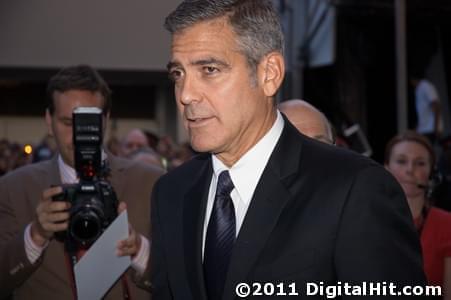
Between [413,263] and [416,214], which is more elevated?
[413,263]

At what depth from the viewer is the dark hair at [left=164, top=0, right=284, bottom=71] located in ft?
7.36

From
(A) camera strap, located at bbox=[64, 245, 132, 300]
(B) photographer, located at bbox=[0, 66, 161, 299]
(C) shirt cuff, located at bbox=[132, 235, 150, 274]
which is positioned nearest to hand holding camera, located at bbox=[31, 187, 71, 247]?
(B) photographer, located at bbox=[0, 66, 161, 299]

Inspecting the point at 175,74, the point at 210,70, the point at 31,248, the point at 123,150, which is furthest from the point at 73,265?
the point at 123,150

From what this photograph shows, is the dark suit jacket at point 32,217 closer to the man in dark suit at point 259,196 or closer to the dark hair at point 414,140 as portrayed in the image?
the man in dark suit at point 259,196

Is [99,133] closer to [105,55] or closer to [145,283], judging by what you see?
[145,283]

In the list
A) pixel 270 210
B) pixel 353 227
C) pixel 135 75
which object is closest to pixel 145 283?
pixel 270 210

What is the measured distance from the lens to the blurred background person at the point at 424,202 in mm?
3723

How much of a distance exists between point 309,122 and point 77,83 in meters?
1.14

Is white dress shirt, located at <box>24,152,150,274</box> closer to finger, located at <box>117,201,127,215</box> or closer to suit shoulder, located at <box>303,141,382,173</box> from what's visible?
finger, located at <box>117,201,127,215</box>

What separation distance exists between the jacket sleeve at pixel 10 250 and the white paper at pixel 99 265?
352mm

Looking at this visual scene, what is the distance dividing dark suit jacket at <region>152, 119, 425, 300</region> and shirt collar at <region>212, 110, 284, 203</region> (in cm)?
4

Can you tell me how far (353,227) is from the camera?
205cm

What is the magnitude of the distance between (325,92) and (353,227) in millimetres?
9924

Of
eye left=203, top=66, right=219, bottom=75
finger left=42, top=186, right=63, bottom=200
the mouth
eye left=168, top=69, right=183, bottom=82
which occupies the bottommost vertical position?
finger left=42, top=186, right=63, bottom=200
